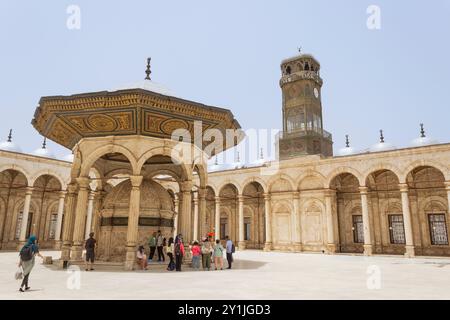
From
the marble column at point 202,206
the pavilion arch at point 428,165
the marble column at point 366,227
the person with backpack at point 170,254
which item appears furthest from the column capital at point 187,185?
the pavilion arch at point 428,165

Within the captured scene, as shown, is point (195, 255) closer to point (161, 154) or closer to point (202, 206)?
point (202, 206)

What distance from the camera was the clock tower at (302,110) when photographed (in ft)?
84.5

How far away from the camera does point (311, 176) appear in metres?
23.2

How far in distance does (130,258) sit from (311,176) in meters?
16.6

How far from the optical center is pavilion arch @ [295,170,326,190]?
22.5m

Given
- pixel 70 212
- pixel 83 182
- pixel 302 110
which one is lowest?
pixel 70 212

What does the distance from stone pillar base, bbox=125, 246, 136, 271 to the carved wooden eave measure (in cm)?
365

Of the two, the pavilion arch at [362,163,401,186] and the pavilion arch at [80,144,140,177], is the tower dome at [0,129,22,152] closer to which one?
the pavilion arch at [80,144,140,177]

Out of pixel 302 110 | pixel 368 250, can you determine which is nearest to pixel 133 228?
pixel 368 250

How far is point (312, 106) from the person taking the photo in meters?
→ 27.2

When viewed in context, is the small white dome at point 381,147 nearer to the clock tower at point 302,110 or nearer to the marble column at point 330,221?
the clock tower at point 302,110

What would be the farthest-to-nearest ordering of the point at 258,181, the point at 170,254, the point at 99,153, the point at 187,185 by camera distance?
the point at 258,181 → the point at 187,185 → the point at 99,153 → the point at 170,254
